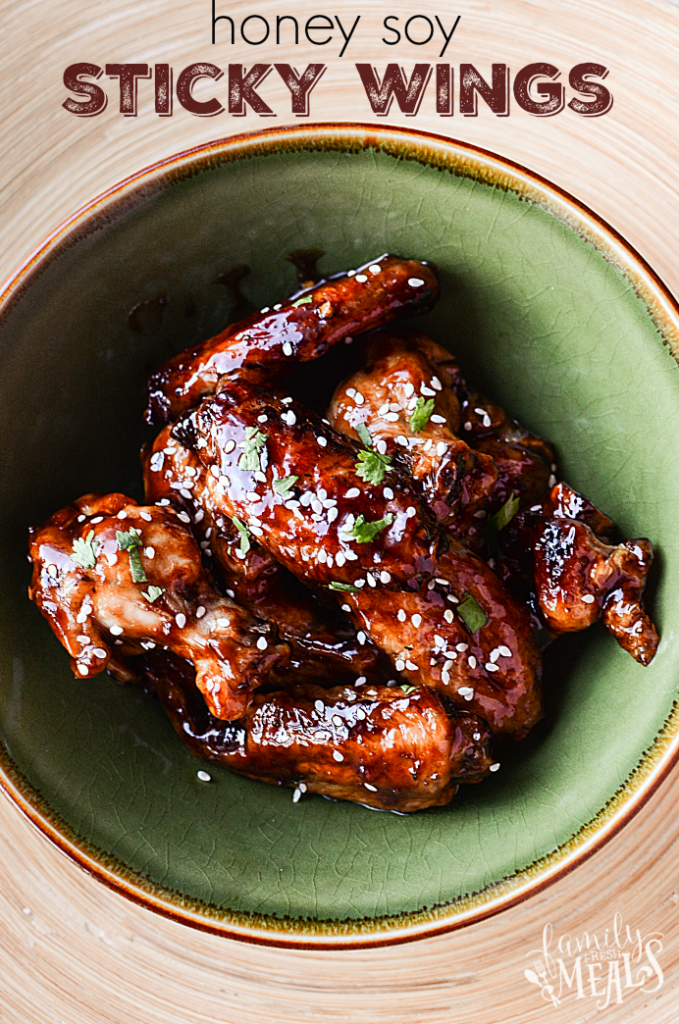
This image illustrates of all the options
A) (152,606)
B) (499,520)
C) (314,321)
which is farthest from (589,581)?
(152,606)

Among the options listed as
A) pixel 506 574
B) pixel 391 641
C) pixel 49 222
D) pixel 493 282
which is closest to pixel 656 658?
pixel 506 574

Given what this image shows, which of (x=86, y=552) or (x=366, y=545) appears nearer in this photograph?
(x=366, y=545)

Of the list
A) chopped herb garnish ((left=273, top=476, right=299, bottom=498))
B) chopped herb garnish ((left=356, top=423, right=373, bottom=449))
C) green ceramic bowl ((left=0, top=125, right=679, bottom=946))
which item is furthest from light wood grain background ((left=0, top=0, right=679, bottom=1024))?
chopped herb garnish ((left=273, top=476, right=299, bottom=498))

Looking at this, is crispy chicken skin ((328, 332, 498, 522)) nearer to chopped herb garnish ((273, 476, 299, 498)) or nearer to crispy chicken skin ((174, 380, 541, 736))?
crispy chicken skin ((174, 380, 541, 736))

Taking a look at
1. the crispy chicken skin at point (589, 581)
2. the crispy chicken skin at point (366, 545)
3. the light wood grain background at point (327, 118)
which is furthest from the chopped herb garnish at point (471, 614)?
the light wood grain background at point (327, 118)

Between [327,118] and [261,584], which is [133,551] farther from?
[327,118]

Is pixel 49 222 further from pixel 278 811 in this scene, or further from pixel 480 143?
pixel 278 811
